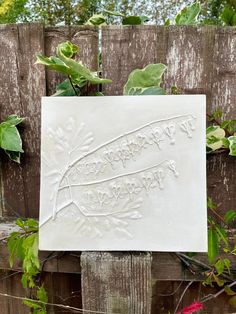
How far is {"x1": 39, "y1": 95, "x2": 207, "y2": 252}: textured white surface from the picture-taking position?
2.41 ft

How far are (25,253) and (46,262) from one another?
8 centimetres

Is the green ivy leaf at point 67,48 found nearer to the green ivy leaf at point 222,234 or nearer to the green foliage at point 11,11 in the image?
the green ivy leaf at point 222,234

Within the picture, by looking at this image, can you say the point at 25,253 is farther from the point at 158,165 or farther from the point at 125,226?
the point at 158,165

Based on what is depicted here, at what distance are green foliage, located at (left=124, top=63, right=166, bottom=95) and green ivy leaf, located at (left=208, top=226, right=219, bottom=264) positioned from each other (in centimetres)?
33

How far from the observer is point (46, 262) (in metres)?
0.87

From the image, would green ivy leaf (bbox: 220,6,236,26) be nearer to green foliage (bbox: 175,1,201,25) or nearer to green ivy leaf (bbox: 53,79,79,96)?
green foliage (bbox: 175,1,201,25)

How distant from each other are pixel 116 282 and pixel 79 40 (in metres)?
0.55

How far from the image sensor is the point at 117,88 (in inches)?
32.2

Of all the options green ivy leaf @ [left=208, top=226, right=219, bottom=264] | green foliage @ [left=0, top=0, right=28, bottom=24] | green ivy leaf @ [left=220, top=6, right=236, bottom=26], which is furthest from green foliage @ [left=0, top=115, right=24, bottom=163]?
green foliage @ [left=0, top=0, right=28, bottom=24]

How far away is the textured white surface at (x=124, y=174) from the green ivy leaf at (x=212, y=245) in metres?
0.04

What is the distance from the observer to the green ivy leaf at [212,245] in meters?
0.77

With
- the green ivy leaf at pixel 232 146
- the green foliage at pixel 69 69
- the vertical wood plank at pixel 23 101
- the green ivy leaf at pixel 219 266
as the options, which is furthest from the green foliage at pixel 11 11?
the green ivy leaf at pixel 219 266

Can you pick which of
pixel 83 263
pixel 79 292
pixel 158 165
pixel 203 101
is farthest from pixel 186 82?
pixel 79 292

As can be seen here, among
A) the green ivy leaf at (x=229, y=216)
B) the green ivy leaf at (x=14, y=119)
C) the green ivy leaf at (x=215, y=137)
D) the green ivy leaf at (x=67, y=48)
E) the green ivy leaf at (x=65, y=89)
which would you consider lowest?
the green ivy leaf at (x=229, y=216)
